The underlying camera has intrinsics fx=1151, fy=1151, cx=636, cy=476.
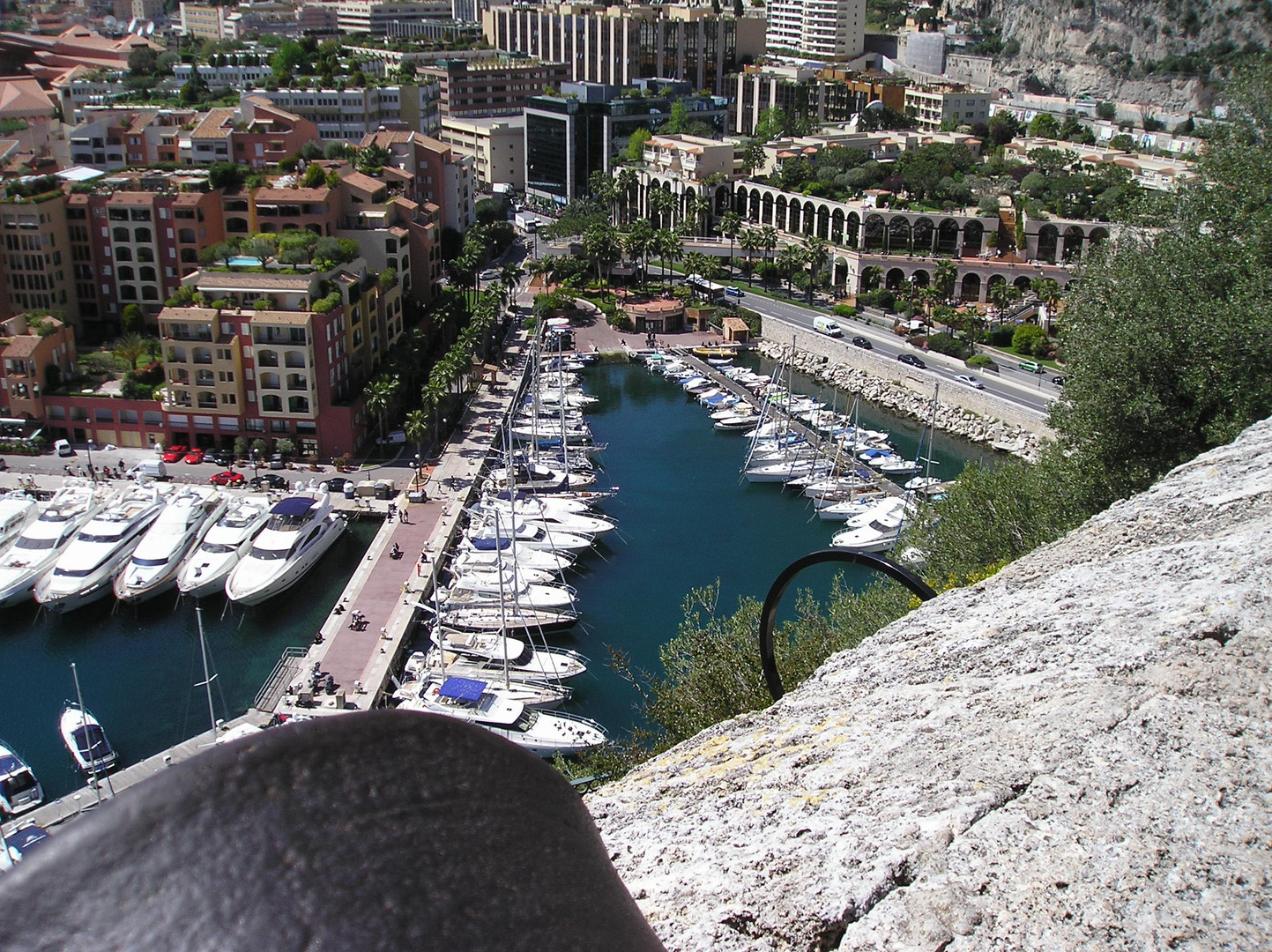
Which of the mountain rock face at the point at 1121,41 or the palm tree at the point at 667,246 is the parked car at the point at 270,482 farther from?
the mountain rock face at the point at 1121,41

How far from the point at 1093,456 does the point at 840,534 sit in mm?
18908

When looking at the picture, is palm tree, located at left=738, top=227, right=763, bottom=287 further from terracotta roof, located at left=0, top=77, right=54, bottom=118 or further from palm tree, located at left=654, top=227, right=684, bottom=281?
terracotta roof, located at left=0, top=77, right=54, bottom=118

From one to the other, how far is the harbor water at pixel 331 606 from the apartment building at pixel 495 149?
4635 cm

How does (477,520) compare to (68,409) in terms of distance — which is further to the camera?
(68,409)

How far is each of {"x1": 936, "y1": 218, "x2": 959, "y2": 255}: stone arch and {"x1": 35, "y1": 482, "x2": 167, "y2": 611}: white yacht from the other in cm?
4275

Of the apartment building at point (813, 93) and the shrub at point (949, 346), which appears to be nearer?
the shrub at point (949, 346)

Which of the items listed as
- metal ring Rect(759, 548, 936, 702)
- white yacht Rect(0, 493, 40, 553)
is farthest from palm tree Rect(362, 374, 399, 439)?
metal ring Rect(759, 548, 936, 702)

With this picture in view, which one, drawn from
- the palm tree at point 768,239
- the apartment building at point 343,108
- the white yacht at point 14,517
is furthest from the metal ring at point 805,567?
the apartment building at point 343,108

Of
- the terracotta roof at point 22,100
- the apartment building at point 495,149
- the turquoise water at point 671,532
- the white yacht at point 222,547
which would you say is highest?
the terracotta roof at point 22,100

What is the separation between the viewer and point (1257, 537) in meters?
5.73

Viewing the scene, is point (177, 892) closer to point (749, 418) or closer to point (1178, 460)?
point (1178, 460)

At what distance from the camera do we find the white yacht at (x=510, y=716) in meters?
21.2

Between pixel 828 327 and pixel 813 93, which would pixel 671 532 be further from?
pixel 813 93

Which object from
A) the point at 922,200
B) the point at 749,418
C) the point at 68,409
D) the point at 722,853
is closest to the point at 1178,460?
the point at 722,853
